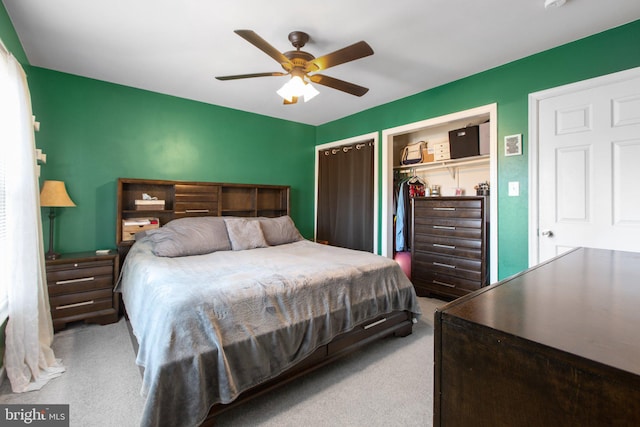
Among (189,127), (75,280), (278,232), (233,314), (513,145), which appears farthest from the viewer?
(189,127)

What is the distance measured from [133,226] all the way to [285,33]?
2.51m

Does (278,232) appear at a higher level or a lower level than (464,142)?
lower

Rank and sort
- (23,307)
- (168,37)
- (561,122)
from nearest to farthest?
(23,307) → (168,37) → (561,122)

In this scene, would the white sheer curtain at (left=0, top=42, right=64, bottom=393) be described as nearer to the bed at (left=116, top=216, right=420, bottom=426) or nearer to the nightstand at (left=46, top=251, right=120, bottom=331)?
the bed at (left=116, top=216, right=420, bottom=426)

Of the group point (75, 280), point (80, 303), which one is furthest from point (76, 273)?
Result: point (80, 303)

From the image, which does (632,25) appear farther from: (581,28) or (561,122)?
(561,122)

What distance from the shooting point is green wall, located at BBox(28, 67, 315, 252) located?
2893 millimetres

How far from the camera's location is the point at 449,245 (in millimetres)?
3191

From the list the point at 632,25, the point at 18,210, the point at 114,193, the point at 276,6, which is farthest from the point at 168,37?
the point at 632,25

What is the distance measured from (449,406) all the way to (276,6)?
2330 mm

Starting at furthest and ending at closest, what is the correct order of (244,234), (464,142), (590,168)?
(464,142)
(244,234)
(590,168)

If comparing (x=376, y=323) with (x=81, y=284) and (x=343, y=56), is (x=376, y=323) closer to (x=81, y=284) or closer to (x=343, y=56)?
(x=343, y=56)

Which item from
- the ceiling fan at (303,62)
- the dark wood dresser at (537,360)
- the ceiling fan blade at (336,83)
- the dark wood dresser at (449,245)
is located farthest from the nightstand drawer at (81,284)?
the dark wood dresser at (449,245)

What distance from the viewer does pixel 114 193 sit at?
319 cm
